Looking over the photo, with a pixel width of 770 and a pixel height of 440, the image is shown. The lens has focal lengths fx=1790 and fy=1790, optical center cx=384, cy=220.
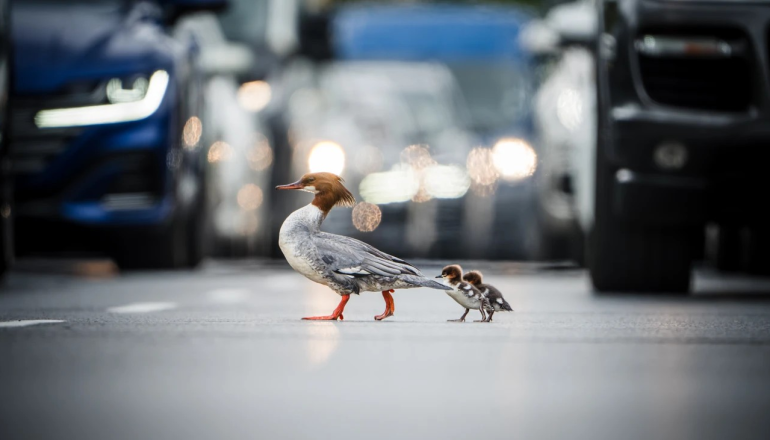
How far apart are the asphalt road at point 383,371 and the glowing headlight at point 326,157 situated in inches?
317

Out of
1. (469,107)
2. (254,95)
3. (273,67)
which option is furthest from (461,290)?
(469,107)

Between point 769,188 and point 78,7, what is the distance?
18.1ft

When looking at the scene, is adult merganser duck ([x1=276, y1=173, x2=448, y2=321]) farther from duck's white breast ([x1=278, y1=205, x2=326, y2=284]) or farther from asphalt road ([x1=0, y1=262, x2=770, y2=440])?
asphalt road ([x1=0, y1=262, x2=770, y2=440])

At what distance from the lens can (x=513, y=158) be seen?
19.7 meters

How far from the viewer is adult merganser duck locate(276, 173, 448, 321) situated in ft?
19.0

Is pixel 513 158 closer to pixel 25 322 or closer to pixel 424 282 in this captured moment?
pixel 25 322

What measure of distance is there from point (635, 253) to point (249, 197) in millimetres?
6656

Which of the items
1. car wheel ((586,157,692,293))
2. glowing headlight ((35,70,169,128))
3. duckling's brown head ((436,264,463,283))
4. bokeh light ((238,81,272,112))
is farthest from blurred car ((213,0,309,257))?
duckling's brown head ((436,264,463,283))

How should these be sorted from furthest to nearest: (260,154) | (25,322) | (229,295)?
(260,154), (229,295), (25,322)

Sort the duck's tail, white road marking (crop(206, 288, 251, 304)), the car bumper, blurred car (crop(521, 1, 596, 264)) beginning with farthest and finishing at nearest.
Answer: blurred car (crop(521, 1, 596, 264)), white road marking (crop(206, 288, 251, 304)), the car bumper, the duck's tail

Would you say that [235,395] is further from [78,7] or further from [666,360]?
[78,7]

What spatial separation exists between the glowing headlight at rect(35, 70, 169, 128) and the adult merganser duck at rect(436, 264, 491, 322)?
18.0 ft

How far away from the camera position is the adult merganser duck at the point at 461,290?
6.09 metres

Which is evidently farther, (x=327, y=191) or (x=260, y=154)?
(x=260, y=154)
